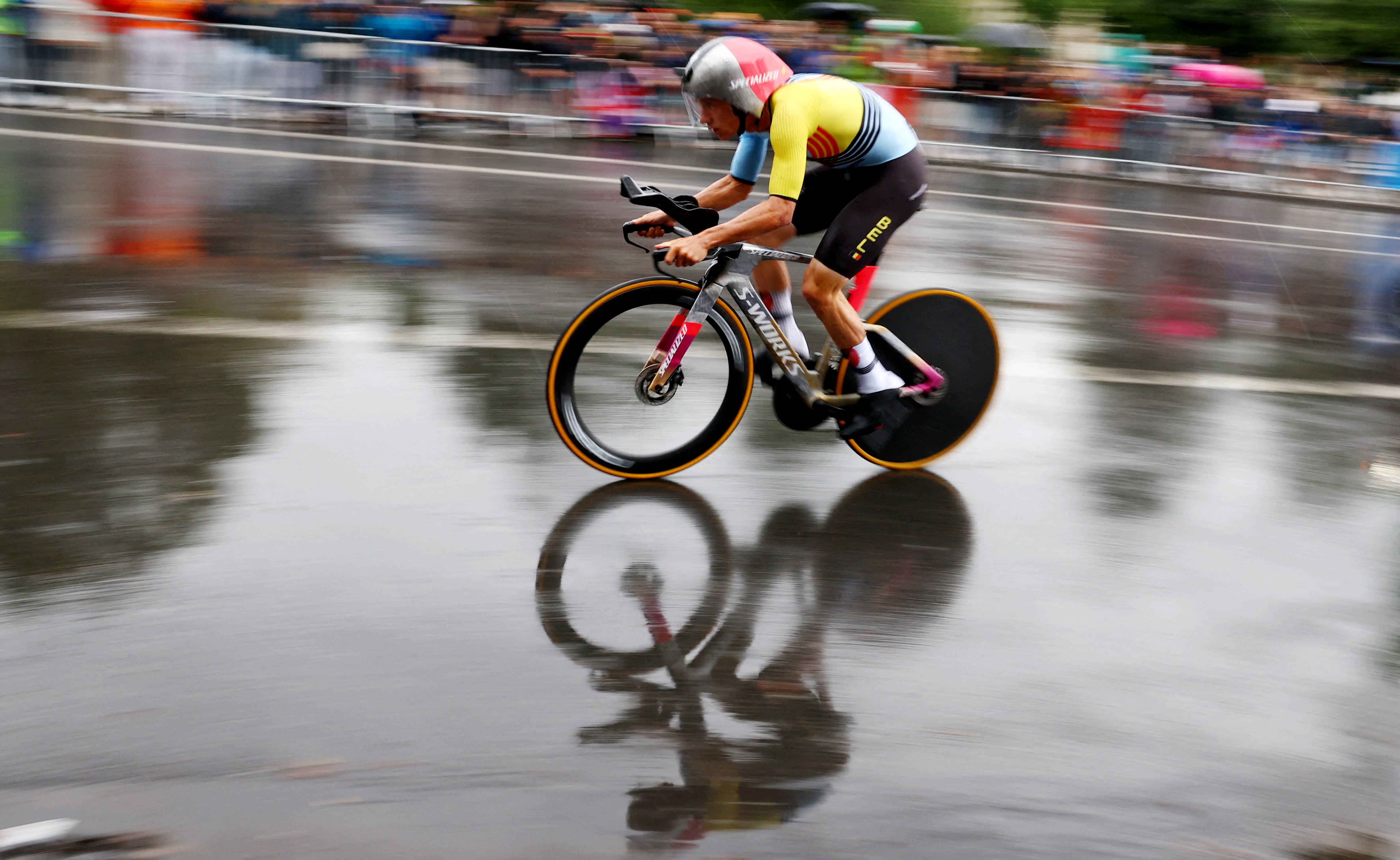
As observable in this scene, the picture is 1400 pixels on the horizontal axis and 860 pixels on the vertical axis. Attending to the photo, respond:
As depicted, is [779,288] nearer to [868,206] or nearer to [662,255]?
[868,206]

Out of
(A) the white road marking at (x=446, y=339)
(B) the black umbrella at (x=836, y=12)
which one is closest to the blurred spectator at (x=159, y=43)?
(A) the white road marking at (x=446, y=339)

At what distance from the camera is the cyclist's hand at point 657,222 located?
15.8 feet

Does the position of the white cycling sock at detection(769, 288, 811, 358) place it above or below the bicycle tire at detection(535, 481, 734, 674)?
above

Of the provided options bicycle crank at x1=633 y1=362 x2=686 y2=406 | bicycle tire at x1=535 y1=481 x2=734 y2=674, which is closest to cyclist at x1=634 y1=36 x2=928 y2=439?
bicycle crank at x1=633 y1=362 x2=686 y2=406

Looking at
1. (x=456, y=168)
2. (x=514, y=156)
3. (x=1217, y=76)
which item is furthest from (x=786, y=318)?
(x=1217, y=76)

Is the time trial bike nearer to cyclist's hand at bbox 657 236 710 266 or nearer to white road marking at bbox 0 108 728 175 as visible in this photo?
cyclist's hand at bbox 657 236 710 266

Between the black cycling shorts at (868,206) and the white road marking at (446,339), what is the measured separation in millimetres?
2270

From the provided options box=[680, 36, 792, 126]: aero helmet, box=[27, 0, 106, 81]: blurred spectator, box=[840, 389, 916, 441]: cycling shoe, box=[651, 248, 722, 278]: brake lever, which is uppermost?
box=[27, 0, 106, 81]: blurred spectator

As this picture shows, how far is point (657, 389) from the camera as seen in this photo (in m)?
4.81

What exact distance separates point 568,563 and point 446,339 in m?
2.75

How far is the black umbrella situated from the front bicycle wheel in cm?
1516

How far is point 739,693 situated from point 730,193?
87.3 inches

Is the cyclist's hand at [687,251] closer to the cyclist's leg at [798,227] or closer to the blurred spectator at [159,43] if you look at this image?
the cyclist's leg at [798,227]

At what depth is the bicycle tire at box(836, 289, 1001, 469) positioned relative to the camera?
515 cm
